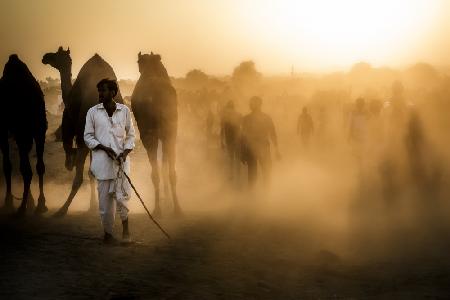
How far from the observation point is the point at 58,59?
1204cm

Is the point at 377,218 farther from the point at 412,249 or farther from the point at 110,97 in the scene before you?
the point at 110,97

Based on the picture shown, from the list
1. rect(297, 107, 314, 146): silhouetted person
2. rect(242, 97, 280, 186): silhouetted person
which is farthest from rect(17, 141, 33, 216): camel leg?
rect(297, 107, 314, 146): silhouetted person

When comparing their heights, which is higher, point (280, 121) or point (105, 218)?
point (280, 121)

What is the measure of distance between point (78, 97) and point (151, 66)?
1.54m

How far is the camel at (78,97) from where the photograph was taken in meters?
10.7

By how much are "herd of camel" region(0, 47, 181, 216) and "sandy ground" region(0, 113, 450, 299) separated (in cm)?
105

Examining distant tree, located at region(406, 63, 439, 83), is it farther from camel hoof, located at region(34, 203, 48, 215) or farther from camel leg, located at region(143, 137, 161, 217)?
camel hoof, located at region(34, 203, 48, 215)

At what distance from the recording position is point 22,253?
711cm

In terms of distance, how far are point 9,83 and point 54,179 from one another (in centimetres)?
606

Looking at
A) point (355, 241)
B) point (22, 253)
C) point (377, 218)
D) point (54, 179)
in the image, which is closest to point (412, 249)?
point (355, 241)

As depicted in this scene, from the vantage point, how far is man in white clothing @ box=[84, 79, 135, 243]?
24.7ft

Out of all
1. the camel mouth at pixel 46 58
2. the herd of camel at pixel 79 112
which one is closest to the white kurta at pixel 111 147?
the herd of camel at pixel 79 112

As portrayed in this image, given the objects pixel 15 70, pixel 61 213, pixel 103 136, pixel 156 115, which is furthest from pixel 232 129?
pixel 103 136

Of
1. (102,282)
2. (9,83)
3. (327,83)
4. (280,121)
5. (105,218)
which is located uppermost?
(327,83)
